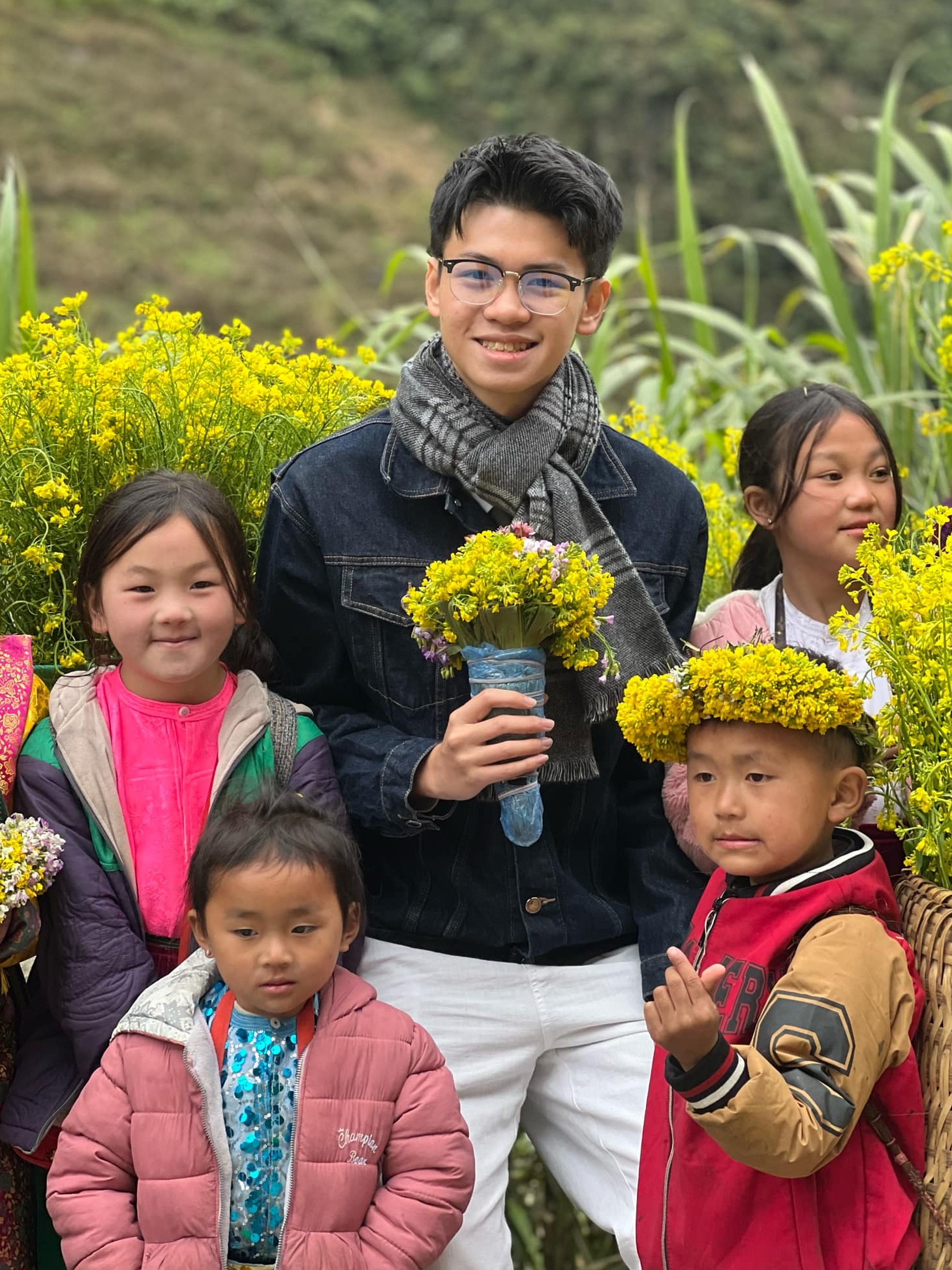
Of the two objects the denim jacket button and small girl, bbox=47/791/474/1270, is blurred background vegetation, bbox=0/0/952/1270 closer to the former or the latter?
the denim jacket button

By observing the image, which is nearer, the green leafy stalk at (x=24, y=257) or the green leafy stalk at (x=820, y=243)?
the green leafy stalk at (x=24, y=257)

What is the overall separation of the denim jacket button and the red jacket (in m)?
0.38

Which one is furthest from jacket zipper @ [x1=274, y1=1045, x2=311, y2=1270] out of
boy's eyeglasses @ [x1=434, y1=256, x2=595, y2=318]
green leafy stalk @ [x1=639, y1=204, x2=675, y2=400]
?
green leafy stalk @ [x1=639, y1=204, x2=675, y2=400]

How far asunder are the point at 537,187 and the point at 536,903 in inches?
48.3

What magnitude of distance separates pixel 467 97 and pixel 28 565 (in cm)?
3083

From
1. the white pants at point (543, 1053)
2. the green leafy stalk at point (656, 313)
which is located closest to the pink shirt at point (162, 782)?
the white pants at point (543, 1053)

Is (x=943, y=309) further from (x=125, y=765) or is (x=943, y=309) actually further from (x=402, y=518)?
(x=125, y=765)

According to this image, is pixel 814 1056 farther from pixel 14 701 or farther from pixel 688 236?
pixel 688 236

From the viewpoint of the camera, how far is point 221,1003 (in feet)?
7.41

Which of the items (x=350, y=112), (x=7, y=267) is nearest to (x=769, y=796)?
(x=7, y=267)

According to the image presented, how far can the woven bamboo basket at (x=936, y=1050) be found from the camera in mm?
2068

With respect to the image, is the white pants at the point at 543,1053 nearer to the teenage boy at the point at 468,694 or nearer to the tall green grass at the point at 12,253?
the teenage boy at the point at 468,694

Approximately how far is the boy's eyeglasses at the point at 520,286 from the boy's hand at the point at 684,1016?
1161 millimetres

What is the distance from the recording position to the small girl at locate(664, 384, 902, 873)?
2732 millimetres
